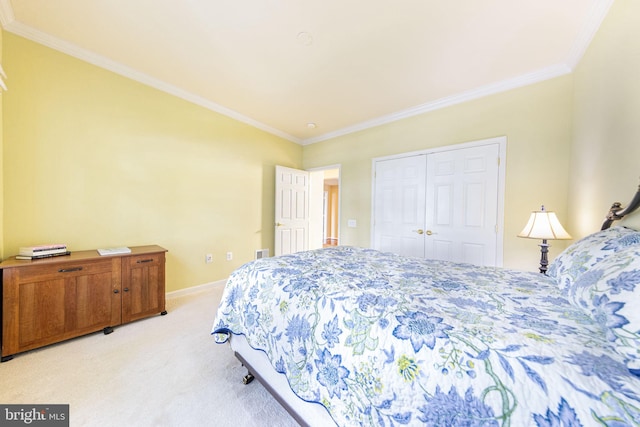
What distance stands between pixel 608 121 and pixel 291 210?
12.5ft

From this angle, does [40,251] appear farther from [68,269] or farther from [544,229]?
[544,229]

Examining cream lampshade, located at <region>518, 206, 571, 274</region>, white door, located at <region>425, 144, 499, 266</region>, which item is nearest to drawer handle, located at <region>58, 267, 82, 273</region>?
white door, located at <region>425, 144, 499, 266</region>

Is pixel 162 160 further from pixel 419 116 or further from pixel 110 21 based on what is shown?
pixel 419 116

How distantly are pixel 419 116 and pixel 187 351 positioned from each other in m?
3.83

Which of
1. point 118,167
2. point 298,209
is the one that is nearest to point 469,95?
point 298,209

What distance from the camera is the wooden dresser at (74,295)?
1.66 m

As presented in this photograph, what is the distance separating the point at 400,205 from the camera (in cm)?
329

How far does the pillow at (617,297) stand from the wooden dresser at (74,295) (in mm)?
3142

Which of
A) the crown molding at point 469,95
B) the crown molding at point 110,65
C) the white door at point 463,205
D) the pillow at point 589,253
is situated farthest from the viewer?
the white door at point 463,205

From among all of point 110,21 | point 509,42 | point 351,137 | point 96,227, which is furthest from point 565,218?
point 96,227

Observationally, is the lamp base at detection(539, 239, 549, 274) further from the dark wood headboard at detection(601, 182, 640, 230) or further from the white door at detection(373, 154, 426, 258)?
the white door at detection(373, 154, 426, 258)

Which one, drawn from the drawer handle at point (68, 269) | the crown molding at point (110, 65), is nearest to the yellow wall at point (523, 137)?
the crown molding at point (110, 65)

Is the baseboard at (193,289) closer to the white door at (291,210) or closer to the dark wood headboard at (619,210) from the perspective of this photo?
the white door at (291,210)

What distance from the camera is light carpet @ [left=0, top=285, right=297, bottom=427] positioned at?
1275mm
